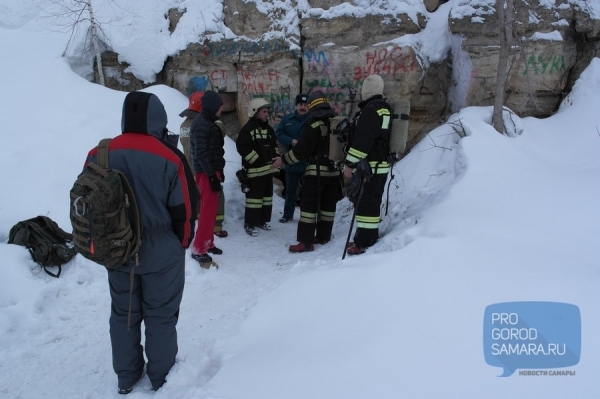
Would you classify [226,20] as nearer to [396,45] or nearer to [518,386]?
[396,45]

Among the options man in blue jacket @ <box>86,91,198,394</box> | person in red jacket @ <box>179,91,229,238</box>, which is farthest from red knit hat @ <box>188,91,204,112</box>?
man in blue jacket @ <box>86,91,198,394</box>

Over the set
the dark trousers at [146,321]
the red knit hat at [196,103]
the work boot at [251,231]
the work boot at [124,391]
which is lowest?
the work boot at [251,231]

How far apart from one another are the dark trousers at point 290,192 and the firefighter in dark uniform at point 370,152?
210 centimetres

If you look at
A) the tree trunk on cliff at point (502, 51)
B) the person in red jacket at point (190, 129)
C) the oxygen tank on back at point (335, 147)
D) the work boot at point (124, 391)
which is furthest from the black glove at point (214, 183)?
the tree trunk on cliff at point (502, 51)

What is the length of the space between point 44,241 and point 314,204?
330 cm

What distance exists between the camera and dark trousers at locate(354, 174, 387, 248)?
16.9ft

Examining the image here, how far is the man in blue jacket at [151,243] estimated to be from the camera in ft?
9.30

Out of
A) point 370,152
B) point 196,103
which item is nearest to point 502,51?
point 370,152

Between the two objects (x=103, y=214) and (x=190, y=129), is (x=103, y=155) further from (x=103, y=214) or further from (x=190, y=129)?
(x=190, y=129)

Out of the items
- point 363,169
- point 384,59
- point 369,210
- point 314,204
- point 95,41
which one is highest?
point 384,59

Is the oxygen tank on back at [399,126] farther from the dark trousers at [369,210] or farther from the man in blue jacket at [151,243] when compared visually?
the man in blue jacket at [151,243]

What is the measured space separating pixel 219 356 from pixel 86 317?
1626mm

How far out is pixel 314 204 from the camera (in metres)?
5.90

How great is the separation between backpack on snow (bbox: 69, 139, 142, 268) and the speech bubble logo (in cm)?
239
